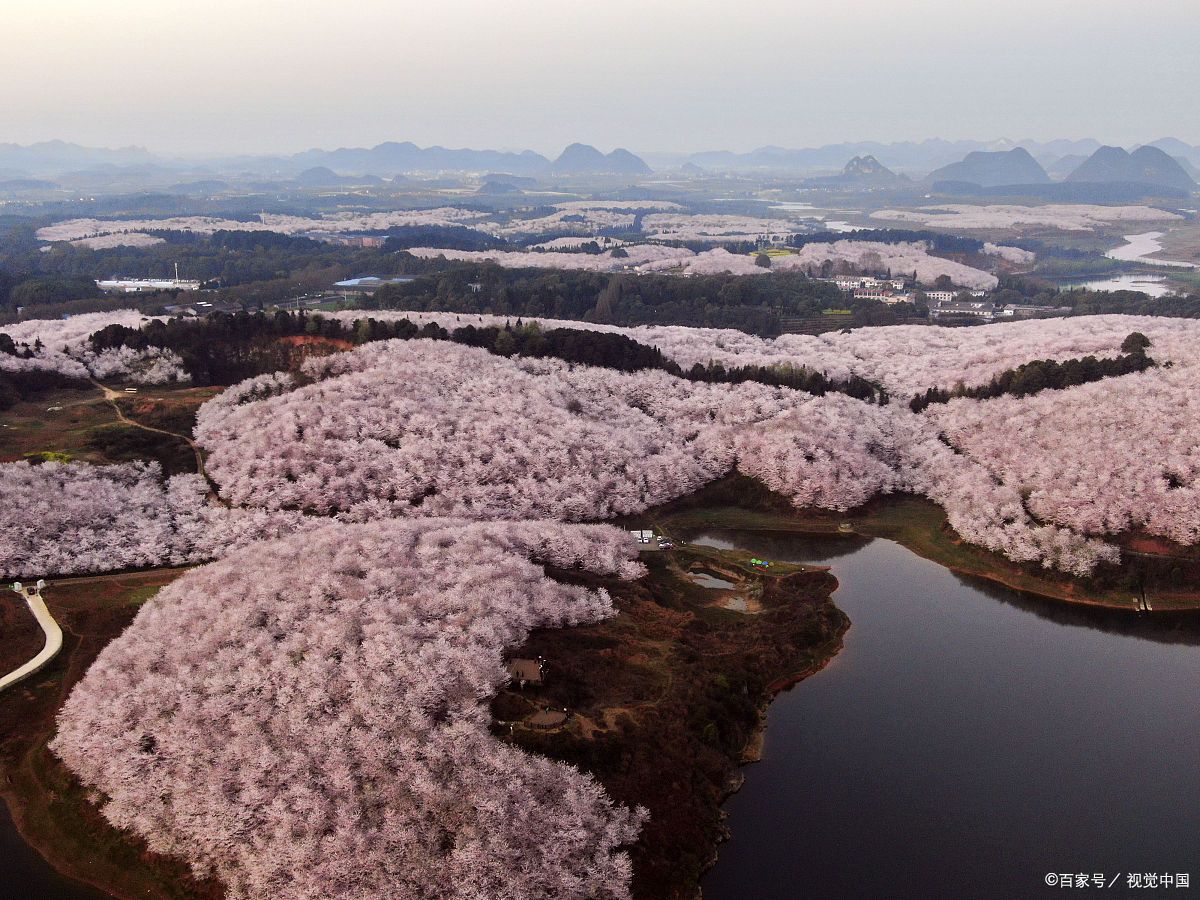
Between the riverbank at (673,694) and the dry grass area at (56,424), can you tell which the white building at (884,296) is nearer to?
the riverbank at (673,694)

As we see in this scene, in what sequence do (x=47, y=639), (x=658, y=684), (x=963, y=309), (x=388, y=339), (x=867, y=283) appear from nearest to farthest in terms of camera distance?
(x=658, y=684), (x=47, y=639), (x=388, y=339), (x=963, y=309), (x=867, y=283)

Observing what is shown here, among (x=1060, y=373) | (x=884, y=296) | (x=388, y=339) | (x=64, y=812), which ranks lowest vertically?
(x=64, y=812)

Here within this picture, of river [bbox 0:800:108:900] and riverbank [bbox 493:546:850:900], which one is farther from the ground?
riverbank [bbox 493:546:850:900]

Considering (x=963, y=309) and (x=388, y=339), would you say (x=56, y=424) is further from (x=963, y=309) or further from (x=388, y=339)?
(x=963, y=309)

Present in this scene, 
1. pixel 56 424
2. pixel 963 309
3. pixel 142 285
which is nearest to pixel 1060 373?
pixel 963 309

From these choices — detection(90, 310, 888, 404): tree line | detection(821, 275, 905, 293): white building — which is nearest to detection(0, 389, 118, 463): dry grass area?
detection(90, 310, 888, 404): tree line

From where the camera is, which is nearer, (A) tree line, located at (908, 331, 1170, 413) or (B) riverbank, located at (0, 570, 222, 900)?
(B) riverbank, located at (0, 570, 222, 900)

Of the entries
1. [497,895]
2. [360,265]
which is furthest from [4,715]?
[360,265]

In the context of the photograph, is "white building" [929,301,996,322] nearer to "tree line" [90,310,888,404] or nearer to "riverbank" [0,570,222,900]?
"tree line" [90,310,888,404]
